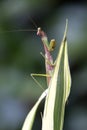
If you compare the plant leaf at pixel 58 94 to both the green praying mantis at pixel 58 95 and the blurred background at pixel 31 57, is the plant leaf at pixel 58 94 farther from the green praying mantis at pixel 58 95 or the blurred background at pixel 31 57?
the blurred background at pixel 31 57

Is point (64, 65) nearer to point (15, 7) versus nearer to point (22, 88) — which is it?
point (22, 88)

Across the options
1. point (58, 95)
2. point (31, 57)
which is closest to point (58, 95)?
point (58, 95)

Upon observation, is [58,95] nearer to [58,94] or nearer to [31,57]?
[58,94]

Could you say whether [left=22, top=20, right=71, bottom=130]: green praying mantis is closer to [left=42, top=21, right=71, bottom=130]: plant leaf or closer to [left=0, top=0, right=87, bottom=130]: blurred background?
[left=42, top=21, right=71, bottom=130]: plant leaf

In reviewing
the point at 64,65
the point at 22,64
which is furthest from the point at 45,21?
the point at 64,65

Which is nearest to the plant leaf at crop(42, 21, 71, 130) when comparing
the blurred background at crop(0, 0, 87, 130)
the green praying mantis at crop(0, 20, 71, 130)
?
the green praying mantis at crop(0, 20, 71, 130)

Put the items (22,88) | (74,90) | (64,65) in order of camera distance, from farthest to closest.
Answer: (74,90) < (22,88) < (64,65)
